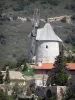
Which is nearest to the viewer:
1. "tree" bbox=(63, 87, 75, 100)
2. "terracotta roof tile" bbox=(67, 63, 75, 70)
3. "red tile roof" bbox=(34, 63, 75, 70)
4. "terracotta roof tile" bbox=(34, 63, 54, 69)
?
"tree" bbox=(63, 87, 75, 100)

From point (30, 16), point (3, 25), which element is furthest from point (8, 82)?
point (30, 16)

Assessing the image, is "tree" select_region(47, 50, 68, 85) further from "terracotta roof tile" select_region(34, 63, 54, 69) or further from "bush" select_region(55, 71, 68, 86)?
"terracotta roof tile" select_region(34, 63, 54, 69)

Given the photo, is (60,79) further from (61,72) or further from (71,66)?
(71,66)

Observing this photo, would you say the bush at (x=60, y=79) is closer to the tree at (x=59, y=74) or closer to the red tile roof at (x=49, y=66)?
the tree at (x=59, y=74)

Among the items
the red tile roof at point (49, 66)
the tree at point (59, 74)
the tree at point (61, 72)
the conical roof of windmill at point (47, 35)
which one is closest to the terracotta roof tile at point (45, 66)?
the red tile roof at point (49, 66)

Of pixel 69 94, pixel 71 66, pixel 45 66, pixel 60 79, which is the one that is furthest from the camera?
pixel 45 66

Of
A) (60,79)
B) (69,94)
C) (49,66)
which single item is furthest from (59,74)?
(49,66)

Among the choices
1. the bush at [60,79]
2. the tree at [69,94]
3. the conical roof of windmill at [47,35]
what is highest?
the conical roof of windmill at [47,35]

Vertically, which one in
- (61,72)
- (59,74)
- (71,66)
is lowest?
(59,74)

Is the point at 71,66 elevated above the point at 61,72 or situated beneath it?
elevated above

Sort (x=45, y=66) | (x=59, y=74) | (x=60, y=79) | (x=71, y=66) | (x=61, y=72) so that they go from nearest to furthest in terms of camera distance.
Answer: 1. (x=60, y=79)
2. (x=59, y=74)
3. (x=61, y=72)
4. (x=71, y=66)
5. (x=45, y=66)

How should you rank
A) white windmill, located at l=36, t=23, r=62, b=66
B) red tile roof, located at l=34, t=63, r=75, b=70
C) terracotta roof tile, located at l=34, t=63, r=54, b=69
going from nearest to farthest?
red tile roof, located at l=34, t=63, r=75, b=70 < terracotta roof tile, located at l=34, t=63, r=54, b=69 < white windmill, located at l=36, t=23, r=62, b=66

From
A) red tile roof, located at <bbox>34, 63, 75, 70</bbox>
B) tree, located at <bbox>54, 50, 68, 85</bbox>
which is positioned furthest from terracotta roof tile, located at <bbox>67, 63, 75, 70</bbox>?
tree, located at <bbox>54, 50, 68, 85</bbox>
